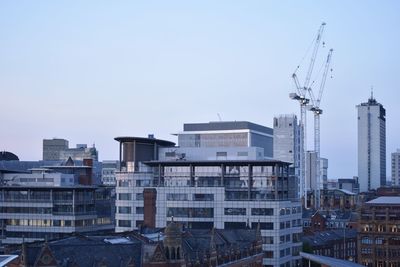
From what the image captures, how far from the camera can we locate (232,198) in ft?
504

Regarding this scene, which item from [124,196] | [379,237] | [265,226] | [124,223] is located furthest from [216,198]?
[379,237]

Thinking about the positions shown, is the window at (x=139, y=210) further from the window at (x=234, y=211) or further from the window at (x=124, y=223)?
the window at (x=234, y=211)

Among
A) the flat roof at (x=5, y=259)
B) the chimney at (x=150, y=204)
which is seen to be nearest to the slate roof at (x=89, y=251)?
the flat roof at (x=5, y=259)

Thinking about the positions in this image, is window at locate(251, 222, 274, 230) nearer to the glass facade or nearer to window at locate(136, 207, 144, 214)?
window at locate(136, 207, 144, 214)

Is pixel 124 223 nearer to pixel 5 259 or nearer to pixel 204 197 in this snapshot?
pixel 204 197

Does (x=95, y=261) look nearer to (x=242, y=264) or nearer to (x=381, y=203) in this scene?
(x=242, y=264)

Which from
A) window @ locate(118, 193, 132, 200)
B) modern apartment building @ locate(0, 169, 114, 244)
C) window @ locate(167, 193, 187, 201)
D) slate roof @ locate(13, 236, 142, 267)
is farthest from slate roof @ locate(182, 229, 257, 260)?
modern apartment building @ locate(0, 169, 114, 244)

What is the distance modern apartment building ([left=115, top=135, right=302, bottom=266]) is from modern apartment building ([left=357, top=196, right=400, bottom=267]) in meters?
19.3

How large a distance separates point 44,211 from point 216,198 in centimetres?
4385

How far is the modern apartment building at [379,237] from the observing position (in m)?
168

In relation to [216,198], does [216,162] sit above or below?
above

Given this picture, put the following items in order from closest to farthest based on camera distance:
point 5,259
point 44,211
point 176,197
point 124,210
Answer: point 5,259 < point 176,197 < point 124,210 < point 44,211

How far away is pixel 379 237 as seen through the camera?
170375 millimetres

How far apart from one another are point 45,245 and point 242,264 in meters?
44.2
